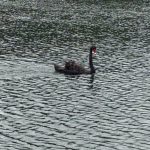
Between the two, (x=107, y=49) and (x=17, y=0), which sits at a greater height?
(x=17, y=0)

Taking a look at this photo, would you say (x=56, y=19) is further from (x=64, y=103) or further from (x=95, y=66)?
(x=64, y=103)

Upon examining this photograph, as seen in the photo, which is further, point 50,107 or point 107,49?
point 107,49

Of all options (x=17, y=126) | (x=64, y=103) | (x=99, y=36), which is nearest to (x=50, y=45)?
(x=99, y=36)

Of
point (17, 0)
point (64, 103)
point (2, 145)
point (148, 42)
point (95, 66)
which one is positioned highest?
point (17, 0)

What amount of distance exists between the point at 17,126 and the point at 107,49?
41.6 metres

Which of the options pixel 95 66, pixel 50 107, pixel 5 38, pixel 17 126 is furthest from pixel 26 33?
pixel 17 126

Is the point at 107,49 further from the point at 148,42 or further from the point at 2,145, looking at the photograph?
the point at 2,145

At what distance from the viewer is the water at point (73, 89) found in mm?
37250

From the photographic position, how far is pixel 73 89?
52.1 metres

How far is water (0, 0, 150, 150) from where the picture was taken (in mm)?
37250

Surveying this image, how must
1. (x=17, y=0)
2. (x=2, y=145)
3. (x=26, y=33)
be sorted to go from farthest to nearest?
(x=17, y=0) → (x=26, y=33) → (x=2, y=145)

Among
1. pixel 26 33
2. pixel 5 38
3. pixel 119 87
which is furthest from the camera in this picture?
pixel 26 33

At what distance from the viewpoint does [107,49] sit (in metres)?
78.5

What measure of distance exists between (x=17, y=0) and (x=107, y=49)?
9382 centimetres
